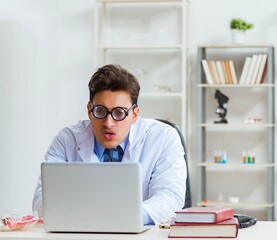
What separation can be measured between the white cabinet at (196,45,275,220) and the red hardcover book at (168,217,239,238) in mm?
3551

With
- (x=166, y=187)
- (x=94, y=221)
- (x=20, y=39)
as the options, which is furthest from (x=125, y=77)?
(x=20, y=39)

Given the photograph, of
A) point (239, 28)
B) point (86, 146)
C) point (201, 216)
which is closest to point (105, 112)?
point (86, 146)

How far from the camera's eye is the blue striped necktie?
2973 mm

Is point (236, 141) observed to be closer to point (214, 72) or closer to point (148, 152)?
point (214, 72)

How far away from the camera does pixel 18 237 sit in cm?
217

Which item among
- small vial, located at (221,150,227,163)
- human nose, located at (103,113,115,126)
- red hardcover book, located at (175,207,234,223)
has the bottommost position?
red hardcover book, located at (175,207,234,223)

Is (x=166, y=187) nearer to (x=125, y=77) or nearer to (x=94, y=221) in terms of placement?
(x=125, y=77)

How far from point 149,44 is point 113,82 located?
10.3ft

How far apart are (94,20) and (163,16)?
564mm

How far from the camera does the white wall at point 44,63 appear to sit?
542 cm

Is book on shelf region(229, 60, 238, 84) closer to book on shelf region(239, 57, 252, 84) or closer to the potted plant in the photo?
book on shelf region(239, 57, 252, 84)

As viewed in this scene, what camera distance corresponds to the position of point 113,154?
2980 millimetres

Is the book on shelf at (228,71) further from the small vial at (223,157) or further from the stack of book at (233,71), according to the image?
the small vial at (223,157)

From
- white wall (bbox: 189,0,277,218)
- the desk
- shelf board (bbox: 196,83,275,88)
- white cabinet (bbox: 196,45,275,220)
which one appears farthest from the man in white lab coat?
white wall (bbox: 189,0,277,218)
